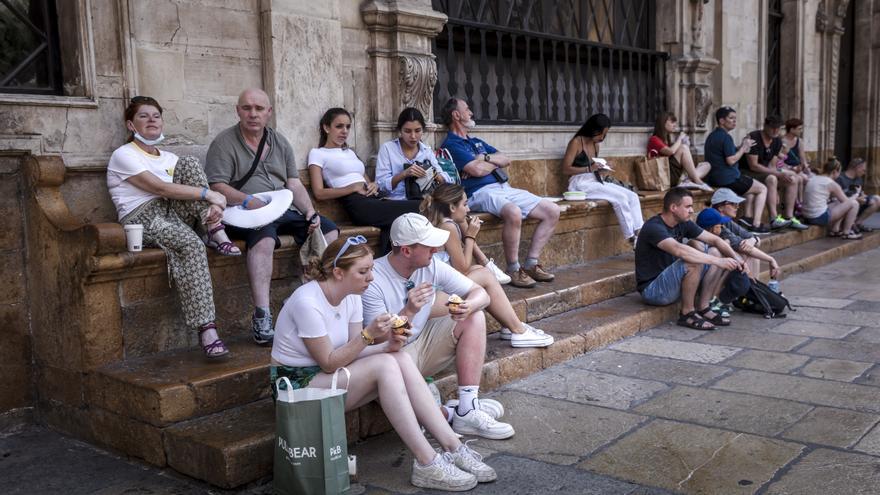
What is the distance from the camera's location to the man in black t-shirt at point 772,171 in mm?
10897

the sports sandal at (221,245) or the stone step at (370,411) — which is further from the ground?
the sports sandal at (221,245)

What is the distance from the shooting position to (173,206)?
15.7 feet

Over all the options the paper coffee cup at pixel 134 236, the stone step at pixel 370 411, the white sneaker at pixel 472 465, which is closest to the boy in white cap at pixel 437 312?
the stone step at pixel 370 411

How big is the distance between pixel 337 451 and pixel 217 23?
128 inches

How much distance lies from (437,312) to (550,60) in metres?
5.31

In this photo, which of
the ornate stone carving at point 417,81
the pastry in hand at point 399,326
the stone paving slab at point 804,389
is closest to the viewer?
the pastry in hand at point 399,326

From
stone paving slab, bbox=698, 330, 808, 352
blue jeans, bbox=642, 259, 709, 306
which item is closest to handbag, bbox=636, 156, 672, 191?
blue jeans, bbox=642, 259, 709, 306

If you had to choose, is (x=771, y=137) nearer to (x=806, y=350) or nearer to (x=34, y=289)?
(x=806, y=350)

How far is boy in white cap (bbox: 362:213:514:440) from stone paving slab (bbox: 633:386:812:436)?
3.17 feet

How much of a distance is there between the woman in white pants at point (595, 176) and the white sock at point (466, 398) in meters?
4.16

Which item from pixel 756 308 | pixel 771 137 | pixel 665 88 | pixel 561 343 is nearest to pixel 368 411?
pixel 561 343

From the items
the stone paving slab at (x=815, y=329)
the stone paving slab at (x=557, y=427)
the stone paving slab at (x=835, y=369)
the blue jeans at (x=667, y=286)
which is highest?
the blue jeans at (x=667, y=286)

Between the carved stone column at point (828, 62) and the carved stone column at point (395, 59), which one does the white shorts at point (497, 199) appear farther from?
the carved stone column at point (828, 62)

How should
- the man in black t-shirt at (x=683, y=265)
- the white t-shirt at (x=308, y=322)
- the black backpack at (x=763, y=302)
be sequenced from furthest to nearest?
the black backpack at (x=763, y=302)
the man in black t-shirt at (x=683, y=265)
the white t-shirt at (x=308, y=322)
